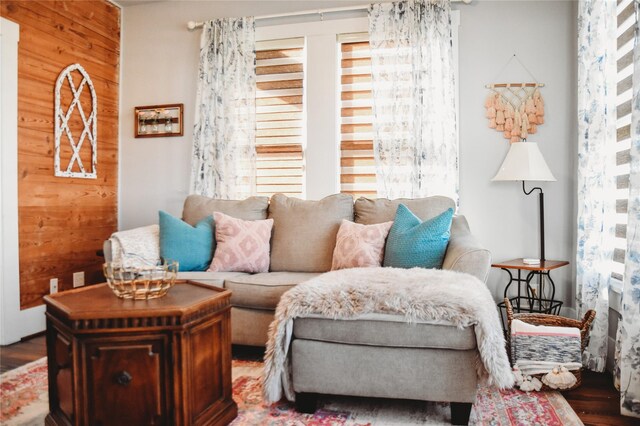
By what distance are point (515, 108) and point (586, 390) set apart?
78.1 inches

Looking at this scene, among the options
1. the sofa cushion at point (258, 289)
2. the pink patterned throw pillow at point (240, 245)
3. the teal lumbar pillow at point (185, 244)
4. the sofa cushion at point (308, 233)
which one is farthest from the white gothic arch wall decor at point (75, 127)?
the sofa cushion at point (258, 289)

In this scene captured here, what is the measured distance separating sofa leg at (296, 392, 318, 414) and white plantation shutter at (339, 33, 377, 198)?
1996 millimetres

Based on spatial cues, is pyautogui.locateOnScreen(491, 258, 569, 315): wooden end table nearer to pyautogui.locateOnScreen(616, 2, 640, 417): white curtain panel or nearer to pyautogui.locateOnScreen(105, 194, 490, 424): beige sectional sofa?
pyautogui.locateOnScreen(105, 194, 490, 424): beige sectional sofa

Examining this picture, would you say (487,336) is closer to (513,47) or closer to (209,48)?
(513,47)

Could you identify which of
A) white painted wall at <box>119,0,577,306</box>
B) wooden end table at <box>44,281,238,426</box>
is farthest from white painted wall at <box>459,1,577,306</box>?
wooden end table at <box>44,281,238,426</box>

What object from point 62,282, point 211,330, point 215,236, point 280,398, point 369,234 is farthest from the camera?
point 62,282

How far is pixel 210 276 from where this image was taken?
299 cm

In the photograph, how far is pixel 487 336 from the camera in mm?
1905

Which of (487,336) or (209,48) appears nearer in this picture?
(487,336)

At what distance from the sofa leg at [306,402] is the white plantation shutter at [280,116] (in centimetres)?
209

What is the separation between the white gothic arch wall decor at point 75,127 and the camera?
368 centimetres

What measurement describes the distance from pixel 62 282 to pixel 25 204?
0.69 m

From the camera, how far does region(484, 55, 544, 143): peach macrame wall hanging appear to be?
137 inches

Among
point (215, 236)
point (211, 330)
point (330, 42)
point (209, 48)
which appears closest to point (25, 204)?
point (215, 236)
